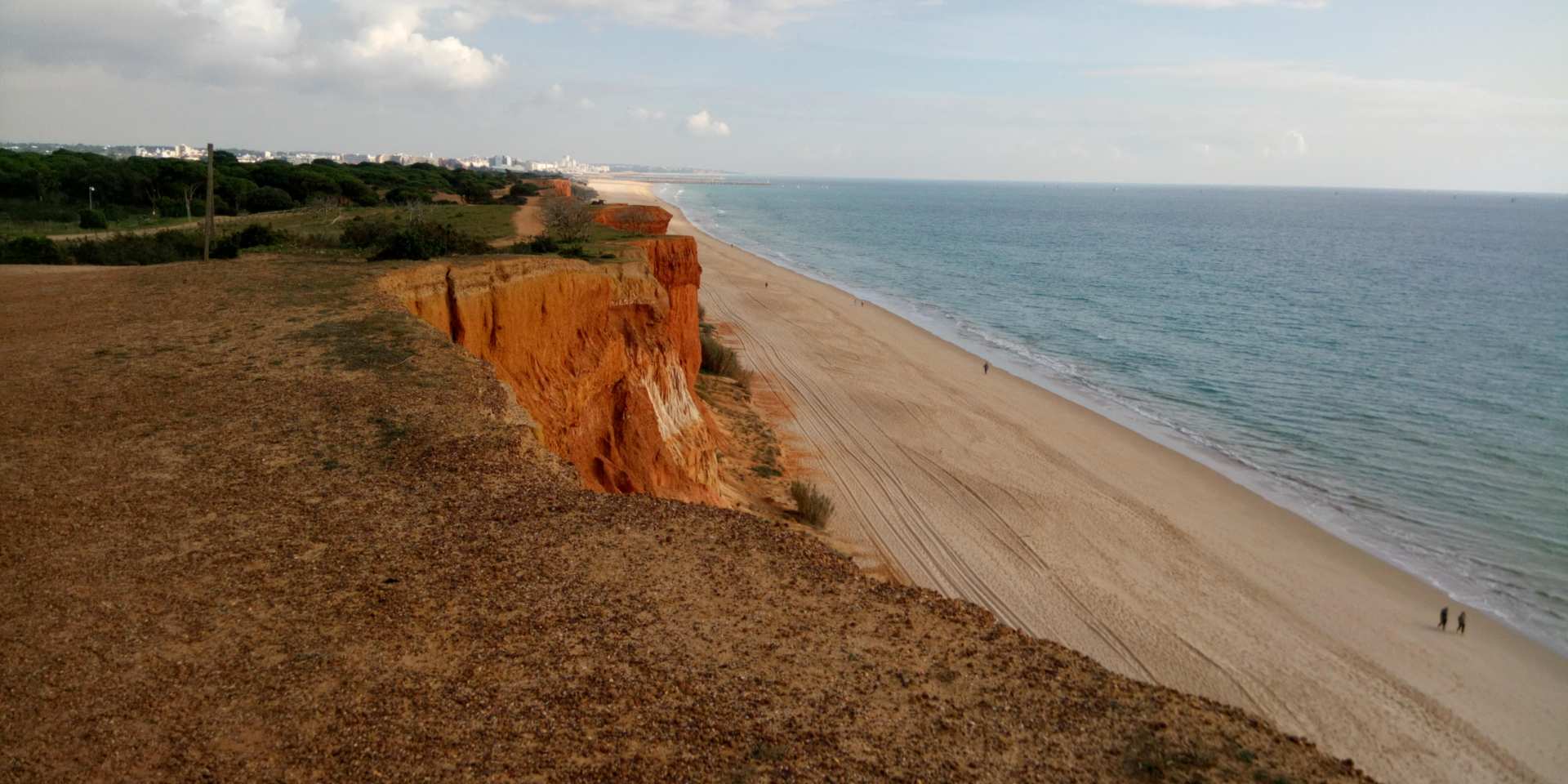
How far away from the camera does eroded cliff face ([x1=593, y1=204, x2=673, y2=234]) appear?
103 feet

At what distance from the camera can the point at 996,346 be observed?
44.4 meters

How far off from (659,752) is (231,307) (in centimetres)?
1345

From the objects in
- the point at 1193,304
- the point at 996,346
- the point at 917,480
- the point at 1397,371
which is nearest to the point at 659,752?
the point at 917,480

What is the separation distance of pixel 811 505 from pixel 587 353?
5.82 meters

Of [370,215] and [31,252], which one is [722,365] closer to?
[370,215]

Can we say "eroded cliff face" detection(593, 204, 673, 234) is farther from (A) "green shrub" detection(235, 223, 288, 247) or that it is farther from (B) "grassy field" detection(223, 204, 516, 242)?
(A) "green shrub" detection(235, 223, 288, 247)

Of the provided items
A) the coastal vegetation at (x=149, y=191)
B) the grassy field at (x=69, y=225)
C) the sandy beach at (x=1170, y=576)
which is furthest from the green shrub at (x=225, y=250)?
the sandy beach at (x=1170, y=576)

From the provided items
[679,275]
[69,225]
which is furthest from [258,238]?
[69,225]

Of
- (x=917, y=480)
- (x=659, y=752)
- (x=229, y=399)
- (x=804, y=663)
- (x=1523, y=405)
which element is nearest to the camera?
(x=659, y=752)

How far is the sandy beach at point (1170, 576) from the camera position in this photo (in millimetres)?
15156

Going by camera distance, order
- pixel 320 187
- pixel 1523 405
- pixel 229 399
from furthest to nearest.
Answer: pixel 320 187
pixel 1523 405
pixel 229 399

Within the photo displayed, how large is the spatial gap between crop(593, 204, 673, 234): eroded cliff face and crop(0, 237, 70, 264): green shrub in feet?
48.3

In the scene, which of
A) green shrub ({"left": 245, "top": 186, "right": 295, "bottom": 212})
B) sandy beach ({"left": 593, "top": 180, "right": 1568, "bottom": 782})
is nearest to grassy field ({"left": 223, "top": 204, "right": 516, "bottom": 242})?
green shrub ({"left": 245, "top": 186, "right": 295, "bottom": 212})

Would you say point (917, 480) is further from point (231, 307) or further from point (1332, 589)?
point (231, 307)
